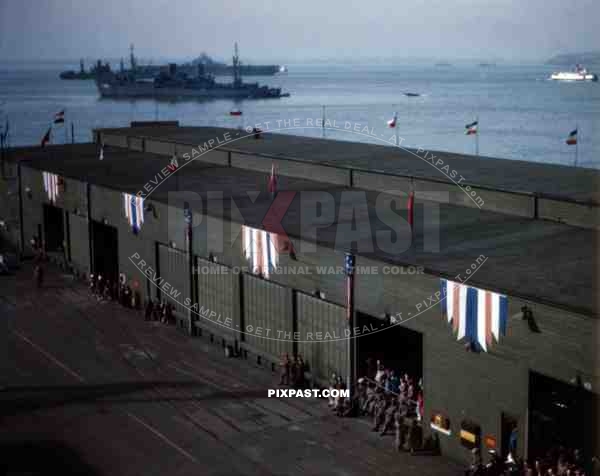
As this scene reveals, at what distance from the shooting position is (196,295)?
28.2 m

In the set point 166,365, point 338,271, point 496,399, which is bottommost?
point 166,365

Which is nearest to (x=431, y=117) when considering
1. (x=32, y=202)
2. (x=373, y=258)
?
(x=32, y=202)

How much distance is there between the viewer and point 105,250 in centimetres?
3603

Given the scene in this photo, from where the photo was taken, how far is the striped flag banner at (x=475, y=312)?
17.2 m

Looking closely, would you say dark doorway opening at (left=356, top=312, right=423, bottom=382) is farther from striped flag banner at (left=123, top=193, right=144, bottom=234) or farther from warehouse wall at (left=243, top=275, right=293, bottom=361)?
striped flag banner at (left=123, top=193, right=144, bottom=234)

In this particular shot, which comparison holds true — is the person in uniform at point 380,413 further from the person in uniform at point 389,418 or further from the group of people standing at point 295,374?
the group of people standing at point 295,374

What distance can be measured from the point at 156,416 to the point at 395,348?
770 cm

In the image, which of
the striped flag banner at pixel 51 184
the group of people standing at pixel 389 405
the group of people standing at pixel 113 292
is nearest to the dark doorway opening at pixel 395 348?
the group of people standing at pixel 389 405

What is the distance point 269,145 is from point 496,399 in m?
29.0

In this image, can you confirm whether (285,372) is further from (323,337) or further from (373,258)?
(373,258)

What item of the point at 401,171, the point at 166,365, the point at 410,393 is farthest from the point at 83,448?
the point at 401,171

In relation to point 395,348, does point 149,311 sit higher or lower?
lower

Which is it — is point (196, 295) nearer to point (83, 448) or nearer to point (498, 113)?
point (83, 448)

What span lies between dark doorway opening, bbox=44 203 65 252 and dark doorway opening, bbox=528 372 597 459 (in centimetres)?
2824
